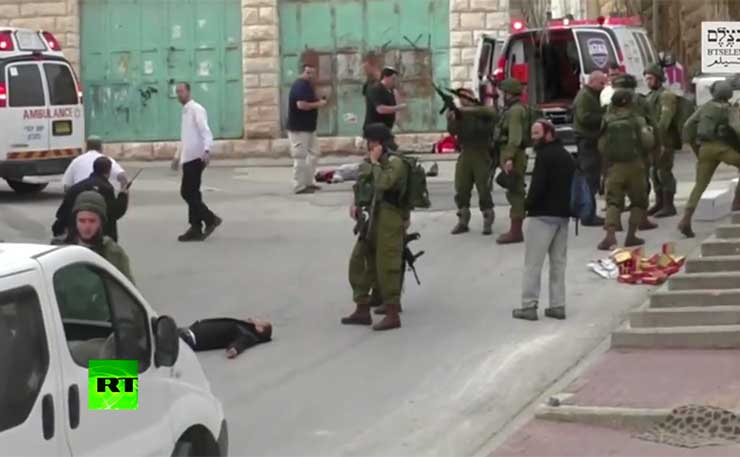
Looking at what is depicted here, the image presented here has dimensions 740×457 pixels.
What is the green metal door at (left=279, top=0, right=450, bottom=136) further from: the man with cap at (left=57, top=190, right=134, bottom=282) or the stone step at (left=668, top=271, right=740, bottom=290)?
the man with cap at (left=57, top=190, right=134, bottom=282)

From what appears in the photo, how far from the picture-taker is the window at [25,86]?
20.9 meters

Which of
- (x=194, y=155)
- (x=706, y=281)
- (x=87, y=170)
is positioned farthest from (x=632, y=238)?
(x=87, y=170)

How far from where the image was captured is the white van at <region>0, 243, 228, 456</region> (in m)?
5.71

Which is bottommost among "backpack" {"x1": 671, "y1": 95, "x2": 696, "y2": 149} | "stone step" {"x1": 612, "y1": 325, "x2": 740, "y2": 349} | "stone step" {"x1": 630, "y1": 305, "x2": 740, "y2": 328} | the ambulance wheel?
"stone step" {"x1": 612, "y1": 325, "x2": 740, "y2": 349}

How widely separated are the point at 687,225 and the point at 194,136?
5394mm

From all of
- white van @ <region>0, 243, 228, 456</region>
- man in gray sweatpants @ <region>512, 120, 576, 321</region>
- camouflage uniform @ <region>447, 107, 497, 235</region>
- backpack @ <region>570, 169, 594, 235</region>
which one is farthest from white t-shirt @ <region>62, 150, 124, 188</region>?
white van @ <region>0, 243, 228, 456</region>

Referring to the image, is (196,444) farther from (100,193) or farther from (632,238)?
(632,238)

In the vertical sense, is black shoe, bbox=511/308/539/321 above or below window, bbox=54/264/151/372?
below

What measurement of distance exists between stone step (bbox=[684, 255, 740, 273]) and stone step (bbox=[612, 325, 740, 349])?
5.74 feet

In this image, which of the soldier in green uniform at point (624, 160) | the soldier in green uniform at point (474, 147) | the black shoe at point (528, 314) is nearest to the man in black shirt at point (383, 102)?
the soldier in green uniform at point (474, 147)

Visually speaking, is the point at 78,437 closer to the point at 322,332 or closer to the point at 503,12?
the point at 322,332

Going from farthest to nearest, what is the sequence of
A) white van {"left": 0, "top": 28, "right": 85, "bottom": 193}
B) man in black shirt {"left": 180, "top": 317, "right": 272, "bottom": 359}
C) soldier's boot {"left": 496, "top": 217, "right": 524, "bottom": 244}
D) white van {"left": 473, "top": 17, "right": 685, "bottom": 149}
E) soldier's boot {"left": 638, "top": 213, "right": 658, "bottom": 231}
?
white van {"left": 473, "top": 17, "right": 685, "bottom": 149}, white van {"left": 0, "top": 28, "right": 85, "bottom": 193}, soldier's boot {"left": 638, "top": 213, "right": 658, "bottom": 231}, soldier's boot {"left": 496, "top": 217, "right": 524, "bottom": 244}, man in black shirt {"left": 180, "top": 317, "right": 272, "bottom": 359}

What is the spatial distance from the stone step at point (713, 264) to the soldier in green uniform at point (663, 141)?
322 cm

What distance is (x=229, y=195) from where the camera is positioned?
21359mm
